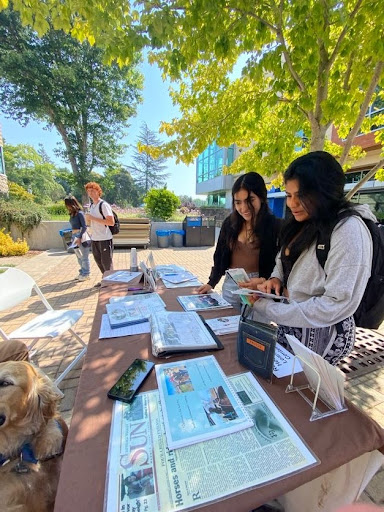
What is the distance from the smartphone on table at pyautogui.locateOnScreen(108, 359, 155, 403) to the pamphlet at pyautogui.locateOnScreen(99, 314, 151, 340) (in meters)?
0.29

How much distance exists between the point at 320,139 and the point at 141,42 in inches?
77.6

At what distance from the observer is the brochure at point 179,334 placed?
3.86 ft

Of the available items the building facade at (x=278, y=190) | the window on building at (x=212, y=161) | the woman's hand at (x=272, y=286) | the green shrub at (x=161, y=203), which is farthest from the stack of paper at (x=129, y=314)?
the window on building at (x=212, y=161)

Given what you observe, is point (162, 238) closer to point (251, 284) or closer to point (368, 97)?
point (368, 97)

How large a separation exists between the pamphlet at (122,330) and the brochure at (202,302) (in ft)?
1.23

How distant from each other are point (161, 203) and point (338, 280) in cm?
1148

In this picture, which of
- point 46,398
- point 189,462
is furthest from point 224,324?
point 46,398

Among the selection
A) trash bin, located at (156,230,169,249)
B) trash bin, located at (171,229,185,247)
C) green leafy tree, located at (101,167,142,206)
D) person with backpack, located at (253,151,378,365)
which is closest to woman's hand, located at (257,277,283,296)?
person with backpack, located at (253,151,378,365)

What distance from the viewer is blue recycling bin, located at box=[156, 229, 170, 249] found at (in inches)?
381

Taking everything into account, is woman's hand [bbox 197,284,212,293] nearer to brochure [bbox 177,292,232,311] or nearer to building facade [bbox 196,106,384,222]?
brochure [bbox 177,292,232,311]

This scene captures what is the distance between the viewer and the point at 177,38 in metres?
2.08

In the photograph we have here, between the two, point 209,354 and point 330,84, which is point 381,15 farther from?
point 209,354

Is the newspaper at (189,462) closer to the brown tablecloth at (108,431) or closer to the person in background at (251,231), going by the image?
the brown tablecloth at (108,431)

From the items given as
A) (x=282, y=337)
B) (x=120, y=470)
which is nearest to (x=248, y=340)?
(x=282, y=337)
